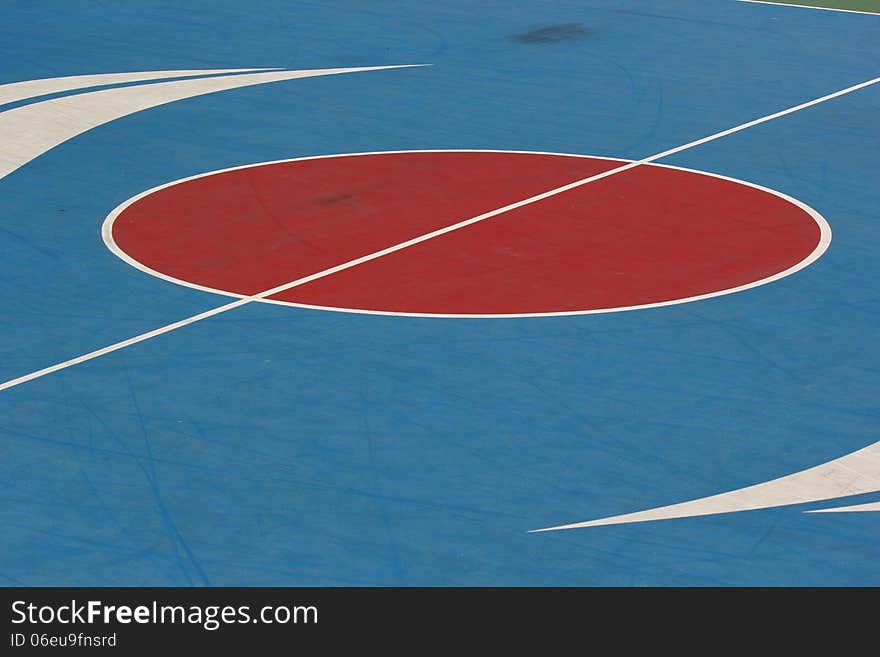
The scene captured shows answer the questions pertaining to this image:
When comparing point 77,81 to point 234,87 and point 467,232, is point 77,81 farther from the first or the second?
point 467,232

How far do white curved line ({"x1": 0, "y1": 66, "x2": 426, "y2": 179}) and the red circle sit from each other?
3083 mm

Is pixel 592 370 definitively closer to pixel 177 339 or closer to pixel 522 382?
pixel 522 382

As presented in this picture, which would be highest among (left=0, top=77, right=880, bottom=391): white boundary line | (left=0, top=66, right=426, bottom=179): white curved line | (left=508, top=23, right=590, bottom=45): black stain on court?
(left=508, top=23, right=590, bottom=45): black stain on court

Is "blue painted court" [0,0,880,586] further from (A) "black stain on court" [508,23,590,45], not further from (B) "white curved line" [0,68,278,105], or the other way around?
(A) "black stain on court" [508,23,590,45]

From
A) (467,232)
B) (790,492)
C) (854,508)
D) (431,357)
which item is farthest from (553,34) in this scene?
(854,508)

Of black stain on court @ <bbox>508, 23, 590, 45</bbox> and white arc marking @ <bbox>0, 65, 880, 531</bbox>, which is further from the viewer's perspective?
black stain on court @ <bbox>508, 23, 590, 45</bbox>

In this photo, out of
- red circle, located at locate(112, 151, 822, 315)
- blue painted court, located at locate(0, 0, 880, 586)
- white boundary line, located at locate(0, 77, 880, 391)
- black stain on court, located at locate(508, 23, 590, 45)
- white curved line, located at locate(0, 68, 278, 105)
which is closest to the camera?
blue painted court, located at locate(0, 0, 880, 586)

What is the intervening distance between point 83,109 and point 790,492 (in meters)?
15.1

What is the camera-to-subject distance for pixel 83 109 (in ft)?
79.4

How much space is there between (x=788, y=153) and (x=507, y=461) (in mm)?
10483

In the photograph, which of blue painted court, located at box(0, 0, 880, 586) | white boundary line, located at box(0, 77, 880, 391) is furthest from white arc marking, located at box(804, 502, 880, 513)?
white boundary line, located at box(0, 77, 880, 391)

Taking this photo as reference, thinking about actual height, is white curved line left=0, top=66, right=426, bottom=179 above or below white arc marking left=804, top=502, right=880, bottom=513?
below

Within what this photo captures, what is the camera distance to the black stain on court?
2842 cm

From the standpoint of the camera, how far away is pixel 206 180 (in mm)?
20688
